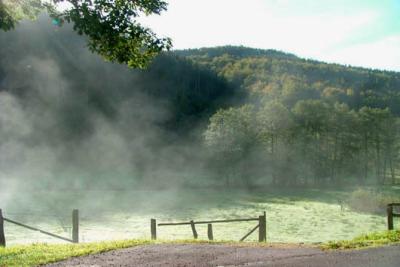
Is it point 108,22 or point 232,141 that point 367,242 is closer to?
point 108,22

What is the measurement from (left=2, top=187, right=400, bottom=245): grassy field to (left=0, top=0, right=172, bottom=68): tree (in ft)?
41.7

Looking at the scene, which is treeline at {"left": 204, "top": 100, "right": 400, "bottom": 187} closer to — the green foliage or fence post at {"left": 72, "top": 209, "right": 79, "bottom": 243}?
fence post at {"left": 72, "top": 209, "right": 79, "bottom": 243}

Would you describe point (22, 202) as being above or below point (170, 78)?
below

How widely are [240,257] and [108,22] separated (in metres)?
6.25

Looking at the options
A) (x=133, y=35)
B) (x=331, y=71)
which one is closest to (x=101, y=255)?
(x=133, y=35)

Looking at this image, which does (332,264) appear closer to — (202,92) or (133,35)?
(133,35)

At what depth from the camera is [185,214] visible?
1563 inches

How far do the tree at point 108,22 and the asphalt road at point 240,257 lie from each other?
16.1ft

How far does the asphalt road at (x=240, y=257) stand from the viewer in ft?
30.5

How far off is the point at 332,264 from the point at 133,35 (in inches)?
270

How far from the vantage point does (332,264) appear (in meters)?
9.02

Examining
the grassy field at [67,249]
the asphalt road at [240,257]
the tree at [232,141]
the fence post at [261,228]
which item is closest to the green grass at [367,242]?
the grassy field at [67,249]

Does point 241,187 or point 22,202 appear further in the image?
point 241,187

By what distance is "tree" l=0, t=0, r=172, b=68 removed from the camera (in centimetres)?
970
